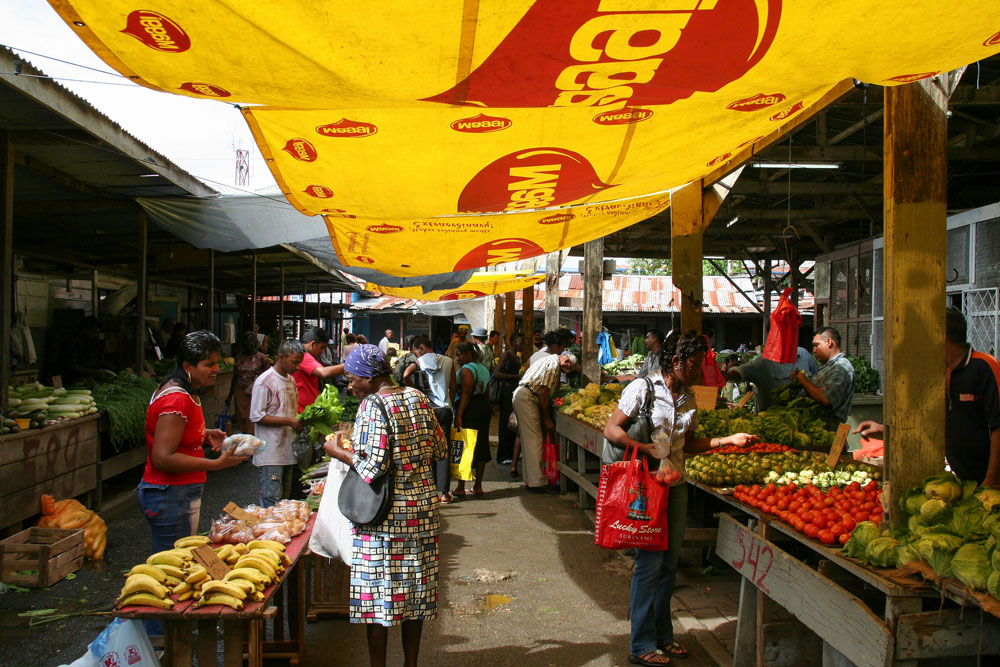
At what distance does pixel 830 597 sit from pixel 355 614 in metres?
2.42

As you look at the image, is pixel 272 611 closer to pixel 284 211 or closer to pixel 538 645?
pixel 538 645

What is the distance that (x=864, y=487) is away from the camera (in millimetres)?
4414

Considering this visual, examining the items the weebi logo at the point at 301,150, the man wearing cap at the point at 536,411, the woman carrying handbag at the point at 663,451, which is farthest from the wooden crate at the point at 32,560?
the man wearing cap at the point at 536,411

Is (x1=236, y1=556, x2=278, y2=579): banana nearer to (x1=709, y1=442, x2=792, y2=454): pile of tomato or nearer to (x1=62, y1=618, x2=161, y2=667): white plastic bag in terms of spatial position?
(x1=62, y1=618, x2=161, y2=667): white plastic bag

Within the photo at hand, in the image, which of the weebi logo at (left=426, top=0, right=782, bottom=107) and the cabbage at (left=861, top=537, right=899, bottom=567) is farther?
the cabbage at (left=861, top=537, right=899, bottom=567)

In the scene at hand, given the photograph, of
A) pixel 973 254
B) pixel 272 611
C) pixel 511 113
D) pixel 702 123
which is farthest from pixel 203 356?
pixel 973 254

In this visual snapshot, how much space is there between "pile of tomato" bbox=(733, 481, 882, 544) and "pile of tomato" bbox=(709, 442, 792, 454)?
3.20ft

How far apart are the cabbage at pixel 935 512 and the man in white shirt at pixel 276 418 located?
4659 millimetres

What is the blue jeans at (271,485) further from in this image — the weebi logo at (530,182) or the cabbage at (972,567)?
the cabbage at (972,567)

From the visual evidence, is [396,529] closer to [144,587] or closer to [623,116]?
[144,587]

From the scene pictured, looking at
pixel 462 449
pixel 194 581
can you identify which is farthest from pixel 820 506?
pixel 462 449

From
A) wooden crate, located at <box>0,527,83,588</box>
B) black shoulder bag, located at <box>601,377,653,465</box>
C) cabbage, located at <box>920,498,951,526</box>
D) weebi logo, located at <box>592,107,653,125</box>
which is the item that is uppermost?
weebi logo, located at <box>592,107,653,125</box>

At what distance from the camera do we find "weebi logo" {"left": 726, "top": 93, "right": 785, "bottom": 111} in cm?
361

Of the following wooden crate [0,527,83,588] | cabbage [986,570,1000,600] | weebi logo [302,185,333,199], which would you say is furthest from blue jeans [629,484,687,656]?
wooden crate [0,527,83,588]
